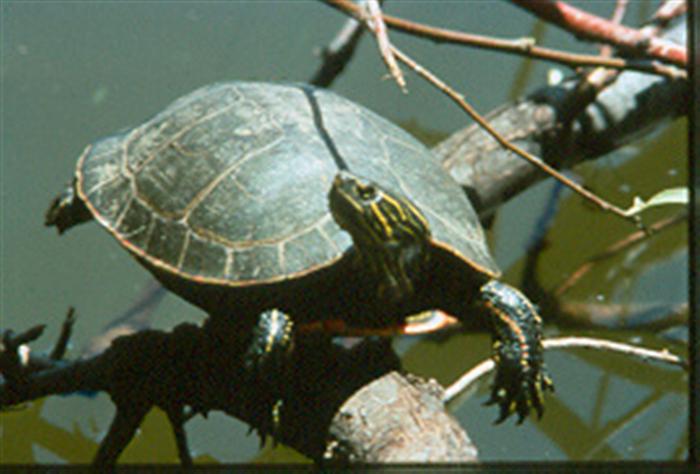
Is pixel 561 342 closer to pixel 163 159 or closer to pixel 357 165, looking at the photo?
pixel 357 165

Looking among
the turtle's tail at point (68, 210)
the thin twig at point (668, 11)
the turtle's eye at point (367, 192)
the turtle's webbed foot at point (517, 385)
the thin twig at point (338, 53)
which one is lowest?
the turtle's webbed foot at point (517, 385)

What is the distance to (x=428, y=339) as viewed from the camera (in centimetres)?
182

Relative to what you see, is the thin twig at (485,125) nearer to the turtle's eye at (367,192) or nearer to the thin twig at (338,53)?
the turtle's eye at (367,192)

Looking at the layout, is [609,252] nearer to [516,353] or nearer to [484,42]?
[484,42]

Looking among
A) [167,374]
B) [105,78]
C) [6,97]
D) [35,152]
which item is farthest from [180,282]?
[105,78]

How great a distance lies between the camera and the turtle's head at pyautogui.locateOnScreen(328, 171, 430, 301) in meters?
1.07

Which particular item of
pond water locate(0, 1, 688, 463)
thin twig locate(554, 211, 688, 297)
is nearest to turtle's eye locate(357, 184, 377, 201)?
Answer: pond water locate(0, 1, 688, 463)

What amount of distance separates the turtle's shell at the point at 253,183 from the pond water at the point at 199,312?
252 mm

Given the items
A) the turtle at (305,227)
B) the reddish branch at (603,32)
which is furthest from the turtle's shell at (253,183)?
the reddish branch at (603,32)

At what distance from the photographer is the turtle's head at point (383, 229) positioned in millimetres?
1065

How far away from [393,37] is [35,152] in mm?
1235

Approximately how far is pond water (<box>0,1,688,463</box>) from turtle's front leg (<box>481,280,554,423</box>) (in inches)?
3.4

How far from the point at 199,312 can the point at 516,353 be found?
25.1 inches

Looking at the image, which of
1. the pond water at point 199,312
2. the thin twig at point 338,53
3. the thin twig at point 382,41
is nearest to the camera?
the thin twig at point 382,41
